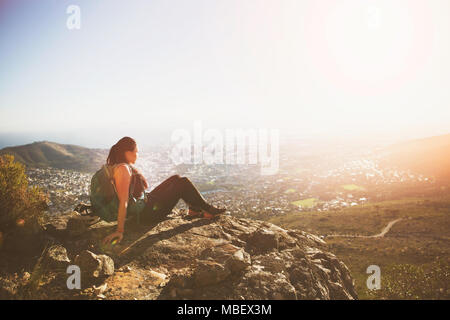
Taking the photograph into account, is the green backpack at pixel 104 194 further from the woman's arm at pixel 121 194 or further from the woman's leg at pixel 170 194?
the woman's leg at pixel 170 194

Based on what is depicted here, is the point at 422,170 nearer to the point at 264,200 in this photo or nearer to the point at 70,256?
the point at 264,200

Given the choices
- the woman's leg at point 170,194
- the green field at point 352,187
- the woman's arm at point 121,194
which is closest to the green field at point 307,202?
the green field at point 352,187

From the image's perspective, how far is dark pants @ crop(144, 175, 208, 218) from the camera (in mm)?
7457

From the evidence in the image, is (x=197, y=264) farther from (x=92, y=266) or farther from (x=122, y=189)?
(x=122, y=189)

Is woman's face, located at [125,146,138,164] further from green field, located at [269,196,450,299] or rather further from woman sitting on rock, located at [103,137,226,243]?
green field, located at [269,196,450,299]

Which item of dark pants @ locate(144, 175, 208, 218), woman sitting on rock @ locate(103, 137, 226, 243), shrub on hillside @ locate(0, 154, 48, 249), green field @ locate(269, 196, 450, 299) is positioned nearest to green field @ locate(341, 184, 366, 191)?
green field @ locate(269, 196, 450, 299)

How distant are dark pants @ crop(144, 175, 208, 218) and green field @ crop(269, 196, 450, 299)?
148ft

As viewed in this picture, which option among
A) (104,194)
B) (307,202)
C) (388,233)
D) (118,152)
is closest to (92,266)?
(104,194)

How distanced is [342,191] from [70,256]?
619 ft

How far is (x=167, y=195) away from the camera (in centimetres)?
761

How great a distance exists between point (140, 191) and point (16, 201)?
2.85 m

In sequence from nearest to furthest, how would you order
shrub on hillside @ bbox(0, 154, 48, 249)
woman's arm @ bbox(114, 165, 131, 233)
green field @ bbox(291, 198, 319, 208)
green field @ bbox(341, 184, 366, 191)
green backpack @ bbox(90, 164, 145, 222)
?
shrub on hillside @ bbox(0, 154, 48, 249), woman's arm @ bbox(114, 165, 131, 233), green backpack @ bbox(90, 164, 145, 222), green field @ bbox(291, 198, 319, 208), green field @ bbox(341, 184, 366, 191)

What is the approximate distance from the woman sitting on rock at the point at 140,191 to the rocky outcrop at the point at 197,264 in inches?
20.5
